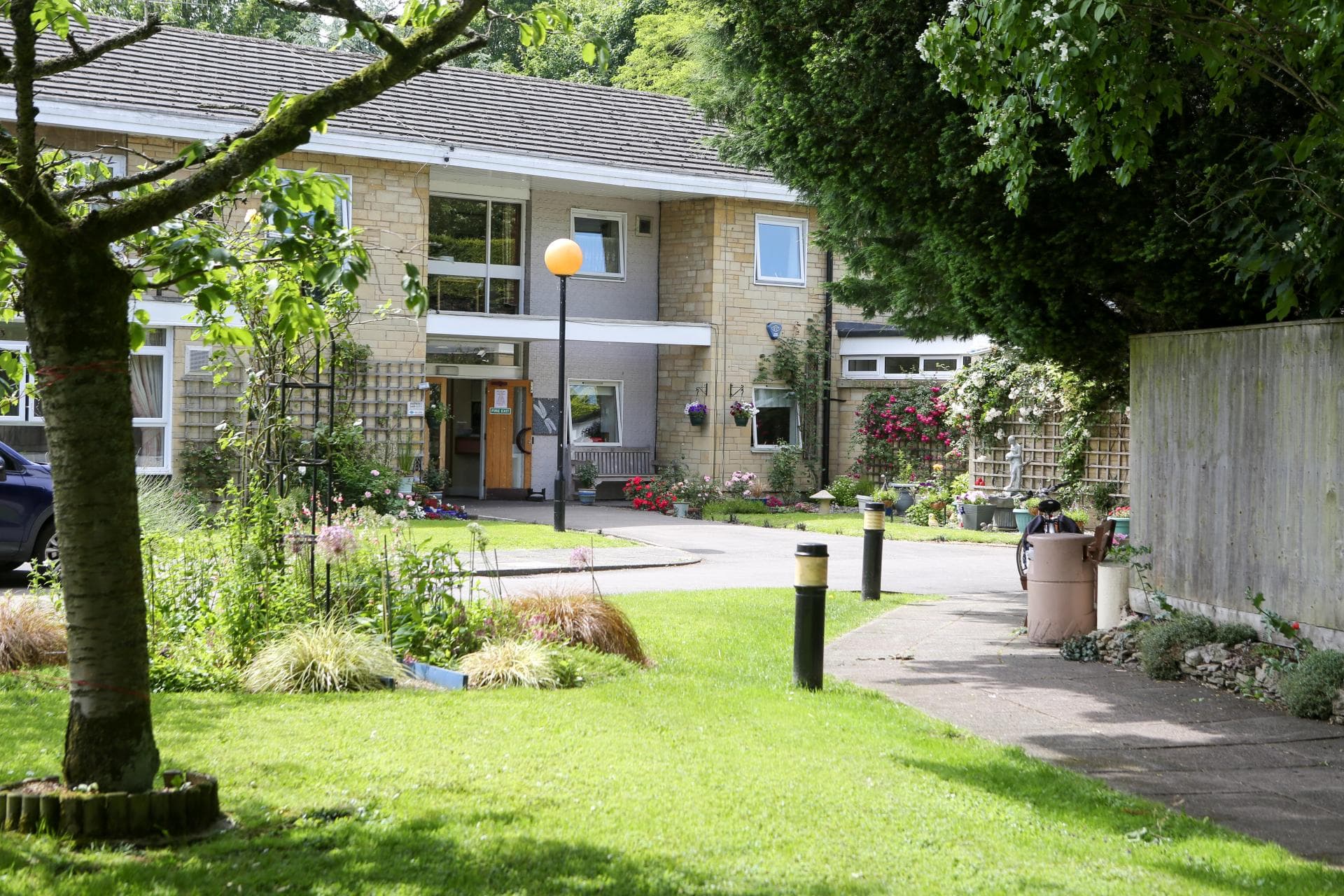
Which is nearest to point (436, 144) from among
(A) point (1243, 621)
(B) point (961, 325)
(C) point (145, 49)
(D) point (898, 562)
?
(C) point (145, 49)

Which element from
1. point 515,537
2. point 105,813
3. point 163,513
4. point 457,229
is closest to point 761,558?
point 515,537

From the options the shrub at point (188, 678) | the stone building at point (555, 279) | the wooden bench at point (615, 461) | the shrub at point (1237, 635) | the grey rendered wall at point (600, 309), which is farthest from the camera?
the wooden bench at point (615, 461)

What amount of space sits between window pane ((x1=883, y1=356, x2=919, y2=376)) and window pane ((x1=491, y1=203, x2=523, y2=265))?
25.4 feet

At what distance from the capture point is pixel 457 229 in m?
26.2

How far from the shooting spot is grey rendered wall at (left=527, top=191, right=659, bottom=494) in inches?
1061

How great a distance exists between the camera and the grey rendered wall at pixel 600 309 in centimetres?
2695

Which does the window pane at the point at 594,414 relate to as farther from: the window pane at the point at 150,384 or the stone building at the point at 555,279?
→ the window pane at the point at 150,384

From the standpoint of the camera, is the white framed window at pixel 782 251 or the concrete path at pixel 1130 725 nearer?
the concrete path at pixel 1130 725

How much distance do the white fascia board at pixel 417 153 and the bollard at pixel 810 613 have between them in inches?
438

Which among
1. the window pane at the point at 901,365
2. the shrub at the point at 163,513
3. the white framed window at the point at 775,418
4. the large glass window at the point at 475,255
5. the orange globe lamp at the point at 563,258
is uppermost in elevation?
the large glass window at the point at 475,255

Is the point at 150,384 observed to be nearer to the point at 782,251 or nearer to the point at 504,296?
the point at 504,296

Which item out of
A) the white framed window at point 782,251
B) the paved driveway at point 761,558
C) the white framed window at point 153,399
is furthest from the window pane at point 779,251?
the white framed window at point 153,399

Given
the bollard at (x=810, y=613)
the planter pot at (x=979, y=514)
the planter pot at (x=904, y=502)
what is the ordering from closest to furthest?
the bollard at (x=810, y=613)
the planter pot at (x=979, y=514)
the planter pot at (x=904, y=502)

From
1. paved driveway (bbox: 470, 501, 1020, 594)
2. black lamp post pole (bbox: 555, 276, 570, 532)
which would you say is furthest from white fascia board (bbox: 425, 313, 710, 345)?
paved driveway (bbox: 470, 501, 1020, 594)
